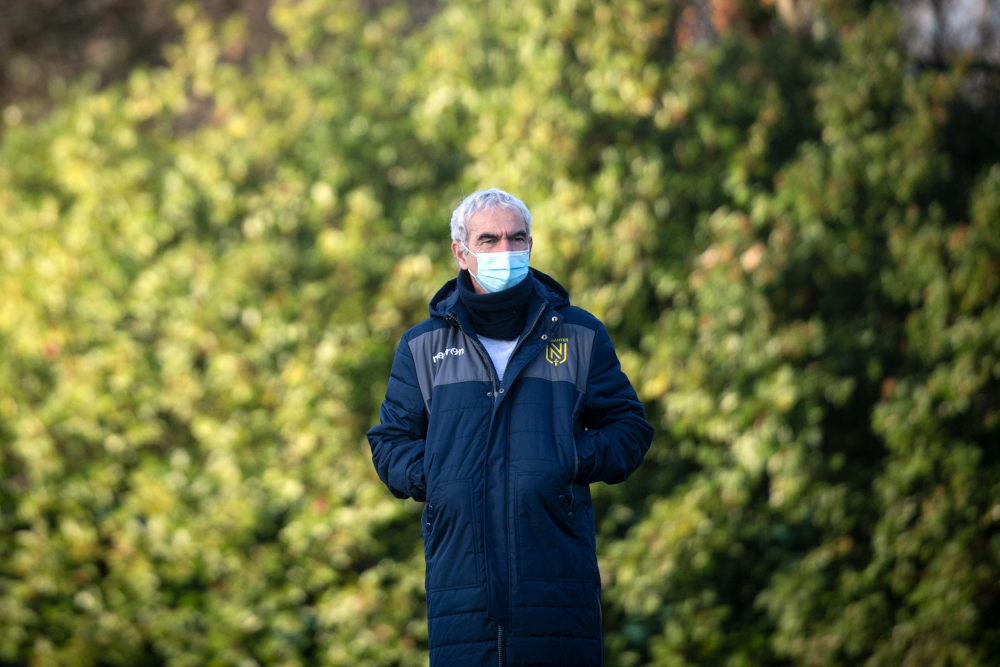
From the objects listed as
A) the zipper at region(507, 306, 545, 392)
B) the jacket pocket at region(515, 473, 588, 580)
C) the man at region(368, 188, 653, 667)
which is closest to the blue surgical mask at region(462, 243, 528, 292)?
the man at region(368, 188, 653, 667)

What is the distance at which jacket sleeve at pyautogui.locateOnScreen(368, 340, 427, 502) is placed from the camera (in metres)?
2.41

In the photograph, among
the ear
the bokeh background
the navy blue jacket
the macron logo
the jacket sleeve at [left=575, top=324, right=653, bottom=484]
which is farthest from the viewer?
the bokeh background

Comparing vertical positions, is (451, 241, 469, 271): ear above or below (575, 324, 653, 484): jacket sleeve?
above

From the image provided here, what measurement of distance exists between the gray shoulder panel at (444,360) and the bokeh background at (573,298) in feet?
6.61

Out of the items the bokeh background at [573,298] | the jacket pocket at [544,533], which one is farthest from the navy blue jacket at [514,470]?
the bokeh background at [573,298]

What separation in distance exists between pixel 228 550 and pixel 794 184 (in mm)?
3327

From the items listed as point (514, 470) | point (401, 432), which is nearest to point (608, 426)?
point (514, 470)

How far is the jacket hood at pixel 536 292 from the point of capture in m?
2.50

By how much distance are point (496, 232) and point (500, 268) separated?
3.9 inches

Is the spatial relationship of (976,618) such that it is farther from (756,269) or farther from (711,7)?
(711,7)

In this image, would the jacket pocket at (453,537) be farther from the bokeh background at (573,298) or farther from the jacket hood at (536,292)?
the bokeh background at (573,298)

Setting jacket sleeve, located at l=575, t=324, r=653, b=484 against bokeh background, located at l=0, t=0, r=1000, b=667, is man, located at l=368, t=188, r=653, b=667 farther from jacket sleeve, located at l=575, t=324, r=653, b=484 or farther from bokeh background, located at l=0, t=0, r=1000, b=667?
bokeh background, located at l=0, t=0, r=1000, b=667

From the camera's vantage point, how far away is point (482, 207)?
2494mm

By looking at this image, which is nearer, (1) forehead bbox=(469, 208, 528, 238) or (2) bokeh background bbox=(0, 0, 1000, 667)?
(1) forehead bbox=(469, 208, 528, 238)
